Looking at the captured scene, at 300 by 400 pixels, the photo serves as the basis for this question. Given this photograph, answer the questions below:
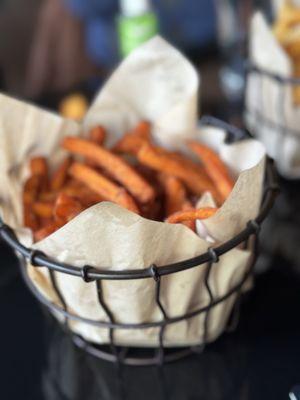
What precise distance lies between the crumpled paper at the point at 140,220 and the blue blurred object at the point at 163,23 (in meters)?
0.54

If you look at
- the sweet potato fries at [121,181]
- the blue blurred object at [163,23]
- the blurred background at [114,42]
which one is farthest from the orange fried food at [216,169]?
the blue blurred object at [163,23]

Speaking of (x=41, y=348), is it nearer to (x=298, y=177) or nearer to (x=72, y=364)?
(x=72, y=364)

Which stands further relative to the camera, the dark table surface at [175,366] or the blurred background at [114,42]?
the blurred background at [114,42]

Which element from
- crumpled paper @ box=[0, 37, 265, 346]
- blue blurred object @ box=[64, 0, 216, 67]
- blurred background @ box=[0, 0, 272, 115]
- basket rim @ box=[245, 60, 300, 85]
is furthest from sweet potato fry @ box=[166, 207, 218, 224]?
blue blurred object @ box=[64, 0, 216, 67]

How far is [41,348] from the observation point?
0.52 m

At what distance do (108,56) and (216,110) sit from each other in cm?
41

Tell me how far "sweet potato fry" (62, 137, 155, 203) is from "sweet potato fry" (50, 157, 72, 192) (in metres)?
0.02

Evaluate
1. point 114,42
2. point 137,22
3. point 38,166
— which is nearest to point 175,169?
point 38,166

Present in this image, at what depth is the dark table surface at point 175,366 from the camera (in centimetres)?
47

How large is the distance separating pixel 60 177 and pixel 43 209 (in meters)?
0.06

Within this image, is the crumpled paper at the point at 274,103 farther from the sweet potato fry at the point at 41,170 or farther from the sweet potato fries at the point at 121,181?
the sweet potato fry at the point at 41,170

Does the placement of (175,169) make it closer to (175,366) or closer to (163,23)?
(175,366)

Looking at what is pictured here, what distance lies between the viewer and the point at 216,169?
489 millimetres

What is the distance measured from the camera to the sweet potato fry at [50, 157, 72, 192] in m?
0.53
